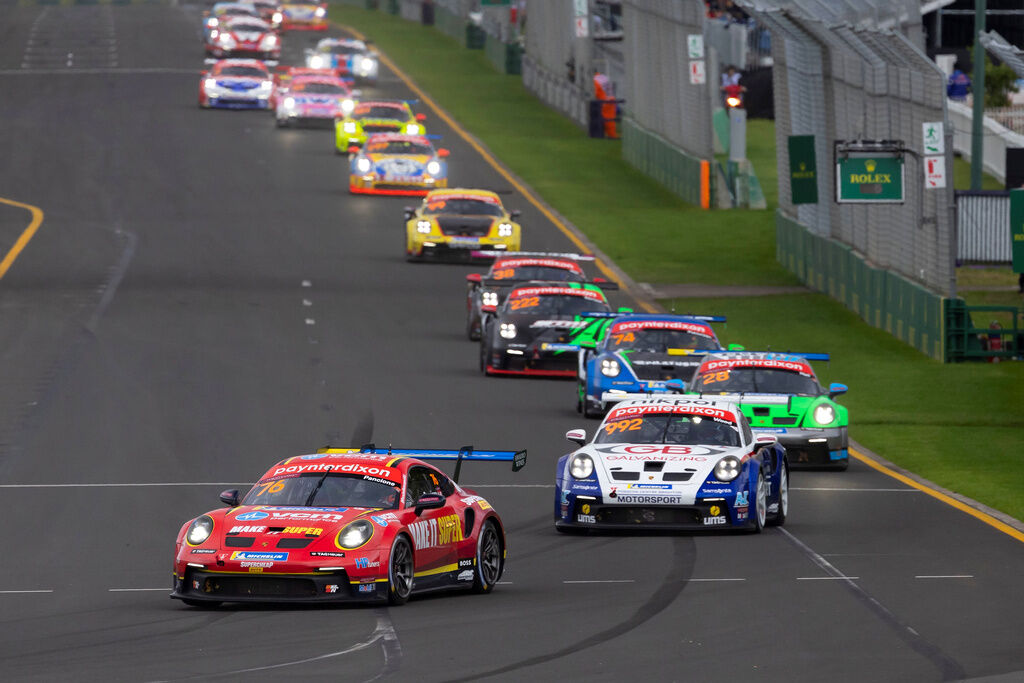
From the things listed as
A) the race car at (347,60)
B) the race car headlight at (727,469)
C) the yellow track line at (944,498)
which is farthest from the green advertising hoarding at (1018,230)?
the race car at (347,60)

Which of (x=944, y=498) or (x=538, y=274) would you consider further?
(x=538, y=274)

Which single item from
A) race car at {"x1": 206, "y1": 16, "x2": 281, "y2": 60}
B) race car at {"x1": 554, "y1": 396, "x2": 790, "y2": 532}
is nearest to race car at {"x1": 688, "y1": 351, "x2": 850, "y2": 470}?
race car at {"x1": 554, "y1": 396, "x2": 790, "y2": 532}

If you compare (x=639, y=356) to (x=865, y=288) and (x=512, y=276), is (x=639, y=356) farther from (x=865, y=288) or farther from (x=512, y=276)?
(x=865, y=288)

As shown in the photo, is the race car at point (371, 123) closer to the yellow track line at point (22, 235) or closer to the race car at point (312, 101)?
the race car at point (312, 101)

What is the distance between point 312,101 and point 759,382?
136 feet

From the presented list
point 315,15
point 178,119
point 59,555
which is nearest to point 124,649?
point 59,555

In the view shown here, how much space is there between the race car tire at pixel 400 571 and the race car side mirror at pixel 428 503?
0.32 m

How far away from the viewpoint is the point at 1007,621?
14305mm

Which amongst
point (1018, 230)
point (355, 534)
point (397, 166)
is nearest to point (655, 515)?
point (355, 534)

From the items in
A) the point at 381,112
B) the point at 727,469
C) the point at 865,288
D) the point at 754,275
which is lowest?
the point at 754,275

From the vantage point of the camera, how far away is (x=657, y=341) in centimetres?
2791

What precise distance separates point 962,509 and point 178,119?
48059mm

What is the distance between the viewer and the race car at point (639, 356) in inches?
1062

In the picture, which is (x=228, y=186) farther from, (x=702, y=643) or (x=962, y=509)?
(x=702, y=643)
